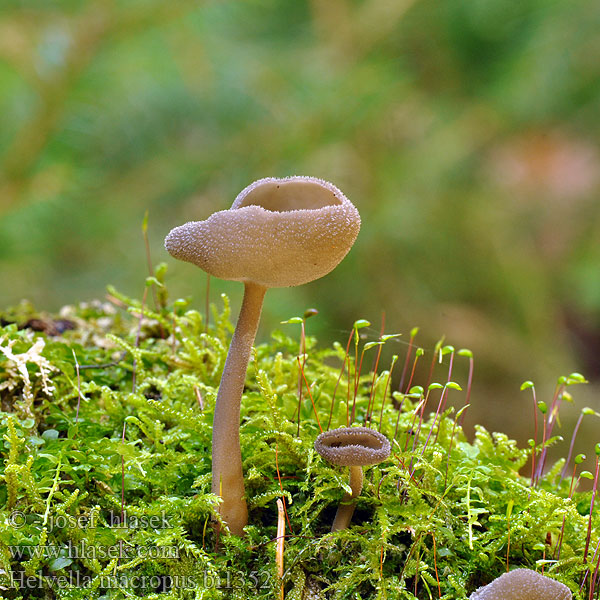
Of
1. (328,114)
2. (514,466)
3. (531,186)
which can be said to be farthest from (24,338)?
(531,186)

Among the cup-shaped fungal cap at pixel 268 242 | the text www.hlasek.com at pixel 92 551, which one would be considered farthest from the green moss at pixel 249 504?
the cup-shaped fungal cap at pixel 268 242

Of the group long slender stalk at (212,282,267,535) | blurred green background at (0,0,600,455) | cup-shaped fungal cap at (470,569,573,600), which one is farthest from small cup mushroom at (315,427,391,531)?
blurred green background at (0,0,600,455)

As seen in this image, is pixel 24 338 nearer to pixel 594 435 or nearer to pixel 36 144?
pixel 36 144

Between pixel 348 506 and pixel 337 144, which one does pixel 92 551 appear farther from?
pixel 337 144

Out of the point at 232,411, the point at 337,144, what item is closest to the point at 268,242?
the point at 232,411

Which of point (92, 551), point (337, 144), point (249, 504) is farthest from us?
point (337, 144)
